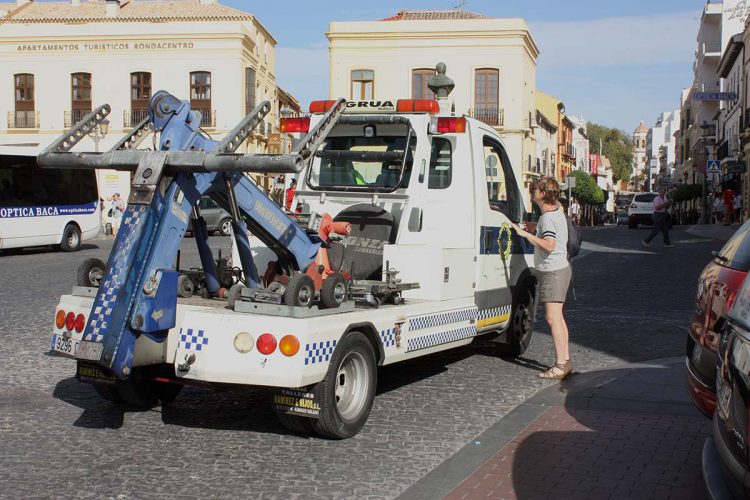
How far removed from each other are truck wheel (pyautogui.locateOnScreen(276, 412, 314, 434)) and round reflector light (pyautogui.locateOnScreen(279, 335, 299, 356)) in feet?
2.17

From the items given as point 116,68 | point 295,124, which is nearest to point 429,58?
point 116,68

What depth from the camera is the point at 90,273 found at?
21.2 feet

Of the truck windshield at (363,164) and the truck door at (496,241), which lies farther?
the truck door at (496,241)

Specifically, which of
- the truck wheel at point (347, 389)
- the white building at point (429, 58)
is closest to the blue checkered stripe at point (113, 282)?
the truck wheel at point (347, 389)

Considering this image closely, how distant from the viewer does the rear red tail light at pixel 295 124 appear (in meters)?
8.42

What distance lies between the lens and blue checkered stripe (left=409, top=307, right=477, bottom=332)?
22.6 feet

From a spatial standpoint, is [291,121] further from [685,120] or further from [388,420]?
[685,120]

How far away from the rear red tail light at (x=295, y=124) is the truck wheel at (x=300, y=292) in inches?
114

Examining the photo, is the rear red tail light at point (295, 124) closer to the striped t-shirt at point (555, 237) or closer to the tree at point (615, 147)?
the striped t-shirt at point (555, 237)

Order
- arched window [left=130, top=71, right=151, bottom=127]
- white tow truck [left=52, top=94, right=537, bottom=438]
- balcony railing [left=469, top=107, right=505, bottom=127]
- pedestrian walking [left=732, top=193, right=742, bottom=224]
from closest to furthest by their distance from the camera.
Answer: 1. white tow truck [left=52, top=94, right=537, bottom=438]
2. pedestrian walking [left=732, top=193, right=742, bottom=224]
3. arched window [left=130, top=71, right=151, bottom=127]
4. balcony railing [left=469, top=107, right=505, bottom=127]

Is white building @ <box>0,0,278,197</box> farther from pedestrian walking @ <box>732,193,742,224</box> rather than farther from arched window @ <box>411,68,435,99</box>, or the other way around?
pedestrian walking @ <box>732,193,742,224</box>

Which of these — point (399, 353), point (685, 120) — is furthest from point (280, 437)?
point (685, 120)

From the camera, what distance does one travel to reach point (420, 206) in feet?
26.3

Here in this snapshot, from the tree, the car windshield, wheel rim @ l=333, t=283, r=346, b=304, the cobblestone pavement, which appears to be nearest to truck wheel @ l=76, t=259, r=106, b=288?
the cobblestone pavement
